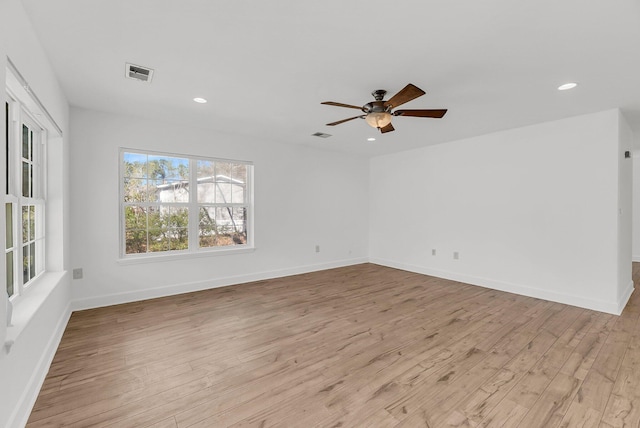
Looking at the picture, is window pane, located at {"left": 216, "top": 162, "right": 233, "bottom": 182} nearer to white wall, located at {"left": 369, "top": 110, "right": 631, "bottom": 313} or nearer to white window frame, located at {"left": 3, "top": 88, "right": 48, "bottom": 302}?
white window frame, located at {"left": 3, "top": 88, "right": 48, "bottom": 302}

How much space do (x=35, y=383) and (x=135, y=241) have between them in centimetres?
228

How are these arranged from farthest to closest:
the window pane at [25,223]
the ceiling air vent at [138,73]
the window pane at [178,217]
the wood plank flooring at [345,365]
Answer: the window pane at [178,217]
the ceiling air vent at [138,73]
the window pane at [25,223]
the wood plank flooring at [345,365]

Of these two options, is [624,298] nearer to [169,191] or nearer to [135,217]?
[169,191]

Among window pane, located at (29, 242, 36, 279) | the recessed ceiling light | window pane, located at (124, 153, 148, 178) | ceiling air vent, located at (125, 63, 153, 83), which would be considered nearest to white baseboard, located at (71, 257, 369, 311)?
window pane, located at (29, 242, 36, 279)

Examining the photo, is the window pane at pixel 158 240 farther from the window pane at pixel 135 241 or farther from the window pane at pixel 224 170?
the window pane at pixel 224 170

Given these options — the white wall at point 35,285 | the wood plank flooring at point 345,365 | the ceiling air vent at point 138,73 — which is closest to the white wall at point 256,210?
the white wall at point 35,285

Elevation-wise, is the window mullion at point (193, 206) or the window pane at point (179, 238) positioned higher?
the window mullion at point (193, 206)

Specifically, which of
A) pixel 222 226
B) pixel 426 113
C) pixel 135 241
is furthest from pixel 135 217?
pixel 426 113

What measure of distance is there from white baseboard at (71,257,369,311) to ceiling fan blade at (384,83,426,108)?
11.4 ft

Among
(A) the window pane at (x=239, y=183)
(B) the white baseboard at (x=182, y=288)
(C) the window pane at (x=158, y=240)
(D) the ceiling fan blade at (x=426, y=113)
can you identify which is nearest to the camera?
(D) the ceiling fan blade at (x=426, y=113)

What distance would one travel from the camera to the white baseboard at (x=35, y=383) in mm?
1603

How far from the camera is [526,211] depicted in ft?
13.7

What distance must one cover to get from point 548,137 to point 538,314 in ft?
7.69

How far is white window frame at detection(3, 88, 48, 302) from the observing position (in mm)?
1967
